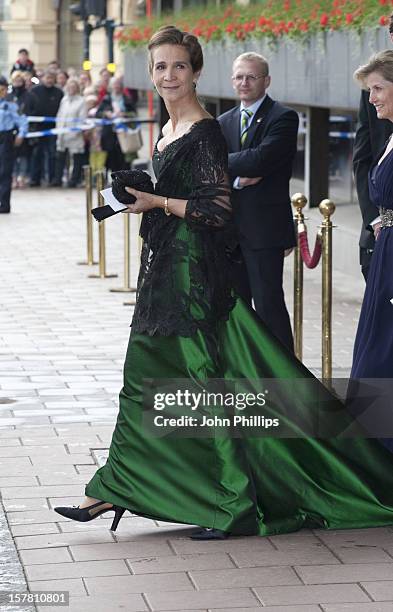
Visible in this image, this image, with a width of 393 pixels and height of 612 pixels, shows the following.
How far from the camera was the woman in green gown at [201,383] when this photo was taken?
20.0 ft

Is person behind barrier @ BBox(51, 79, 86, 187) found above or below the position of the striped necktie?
below

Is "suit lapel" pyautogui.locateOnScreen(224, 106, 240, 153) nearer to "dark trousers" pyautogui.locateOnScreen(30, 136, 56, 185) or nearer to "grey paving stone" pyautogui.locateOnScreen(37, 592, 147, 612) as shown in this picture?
"grey paving stone" pyautogui.locateOnScreen(37, 592, 147, 612)

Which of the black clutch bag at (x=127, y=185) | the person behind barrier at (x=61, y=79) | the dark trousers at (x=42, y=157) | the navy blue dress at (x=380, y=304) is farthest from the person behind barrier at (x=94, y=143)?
the black clutch bag at (x=127, y=185)

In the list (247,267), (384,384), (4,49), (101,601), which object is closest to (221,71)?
(247,267)

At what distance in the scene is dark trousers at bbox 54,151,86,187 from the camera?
26.7m

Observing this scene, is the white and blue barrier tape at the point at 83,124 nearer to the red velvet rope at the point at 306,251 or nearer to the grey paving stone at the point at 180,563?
the red velvet rope at the point at 306,251

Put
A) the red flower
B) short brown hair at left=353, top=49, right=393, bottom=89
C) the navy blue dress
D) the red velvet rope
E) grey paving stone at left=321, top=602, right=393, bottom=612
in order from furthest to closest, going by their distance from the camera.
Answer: the red flower → the red velvet rope → the navy blue dress → short brown hair at left=353, top=49, right=393, bottom=89 → grey paving stone at left=321, top=602, right=393, bottom=612

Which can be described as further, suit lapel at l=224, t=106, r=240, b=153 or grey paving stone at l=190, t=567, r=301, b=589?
suit lapel at l=224, t=106, r=240, b=153

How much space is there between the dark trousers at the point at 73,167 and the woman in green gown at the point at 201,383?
2051 centimetres

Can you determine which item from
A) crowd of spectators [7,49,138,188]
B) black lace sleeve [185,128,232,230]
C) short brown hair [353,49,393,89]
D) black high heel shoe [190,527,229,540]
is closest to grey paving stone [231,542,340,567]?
black high heel shoe [190,527,229,540]

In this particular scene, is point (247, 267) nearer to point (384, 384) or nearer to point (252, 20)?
point (384, 384)

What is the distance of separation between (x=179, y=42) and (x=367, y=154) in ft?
6.93

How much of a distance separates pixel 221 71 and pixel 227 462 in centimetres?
1339

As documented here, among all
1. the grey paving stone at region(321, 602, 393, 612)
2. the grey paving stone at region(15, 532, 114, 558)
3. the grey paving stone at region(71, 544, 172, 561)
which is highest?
the grey paving stone at region(321, 602, 393, 612)
